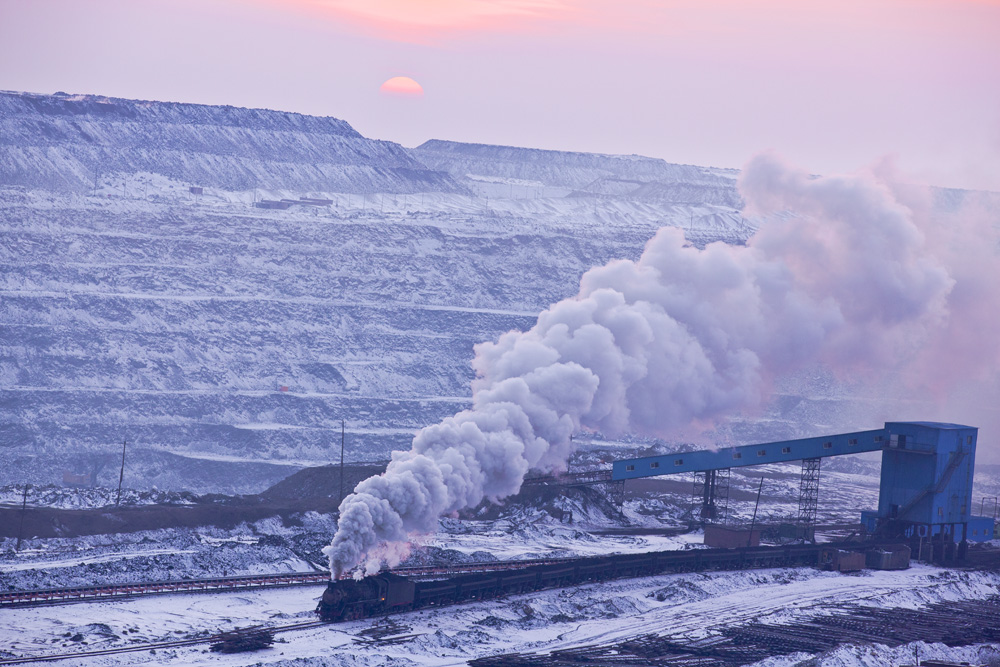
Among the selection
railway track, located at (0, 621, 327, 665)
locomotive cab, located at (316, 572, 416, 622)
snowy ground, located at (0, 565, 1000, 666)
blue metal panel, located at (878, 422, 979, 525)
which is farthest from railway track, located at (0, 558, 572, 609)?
blue metal panel, located at (878, 422, 979, 525)

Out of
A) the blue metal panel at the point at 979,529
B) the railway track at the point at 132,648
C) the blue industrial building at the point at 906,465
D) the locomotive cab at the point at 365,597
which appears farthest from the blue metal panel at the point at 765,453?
the railway track at the point at 132,648

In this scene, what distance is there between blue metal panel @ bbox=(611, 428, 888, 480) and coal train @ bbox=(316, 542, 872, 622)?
20.7 feet

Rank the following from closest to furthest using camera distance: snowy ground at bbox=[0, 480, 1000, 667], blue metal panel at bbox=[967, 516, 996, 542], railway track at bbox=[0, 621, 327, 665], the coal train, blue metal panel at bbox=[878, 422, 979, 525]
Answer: railway track at bbox=[0, 621, 327, 665] → snowy ground at bbox=[0, 480, 1000, 667] → the coal train → blue metal panel at bbox=[878, 422, 979, 525] → blue metal panel at bbox=[967, 516, 996, 542]

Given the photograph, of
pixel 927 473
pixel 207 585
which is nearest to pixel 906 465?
pixel 927 473

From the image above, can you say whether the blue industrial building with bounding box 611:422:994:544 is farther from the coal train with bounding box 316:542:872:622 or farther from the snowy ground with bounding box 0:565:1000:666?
the snowy ground with bounding box 0:565:1000:666

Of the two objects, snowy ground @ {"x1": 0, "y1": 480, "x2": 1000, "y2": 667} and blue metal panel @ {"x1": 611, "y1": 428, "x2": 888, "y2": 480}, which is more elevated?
blue metal panel @ {"x1": 611, "y1": 428, "x2": 888, "y2": 480}

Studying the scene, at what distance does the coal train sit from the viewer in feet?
212

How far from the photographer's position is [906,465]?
92625 mm

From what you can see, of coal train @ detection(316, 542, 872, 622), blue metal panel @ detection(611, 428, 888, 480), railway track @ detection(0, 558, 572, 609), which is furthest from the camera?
blue metal panel @ detection(611, 428, 888, 480)

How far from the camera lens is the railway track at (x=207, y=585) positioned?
6506 cm

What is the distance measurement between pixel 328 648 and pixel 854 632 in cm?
2501

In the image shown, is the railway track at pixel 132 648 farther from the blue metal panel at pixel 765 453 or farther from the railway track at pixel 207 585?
the blue metal panel at pixel 765 453

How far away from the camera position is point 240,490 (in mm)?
132625

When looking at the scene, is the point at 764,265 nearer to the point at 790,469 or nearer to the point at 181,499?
the point at 181,499
